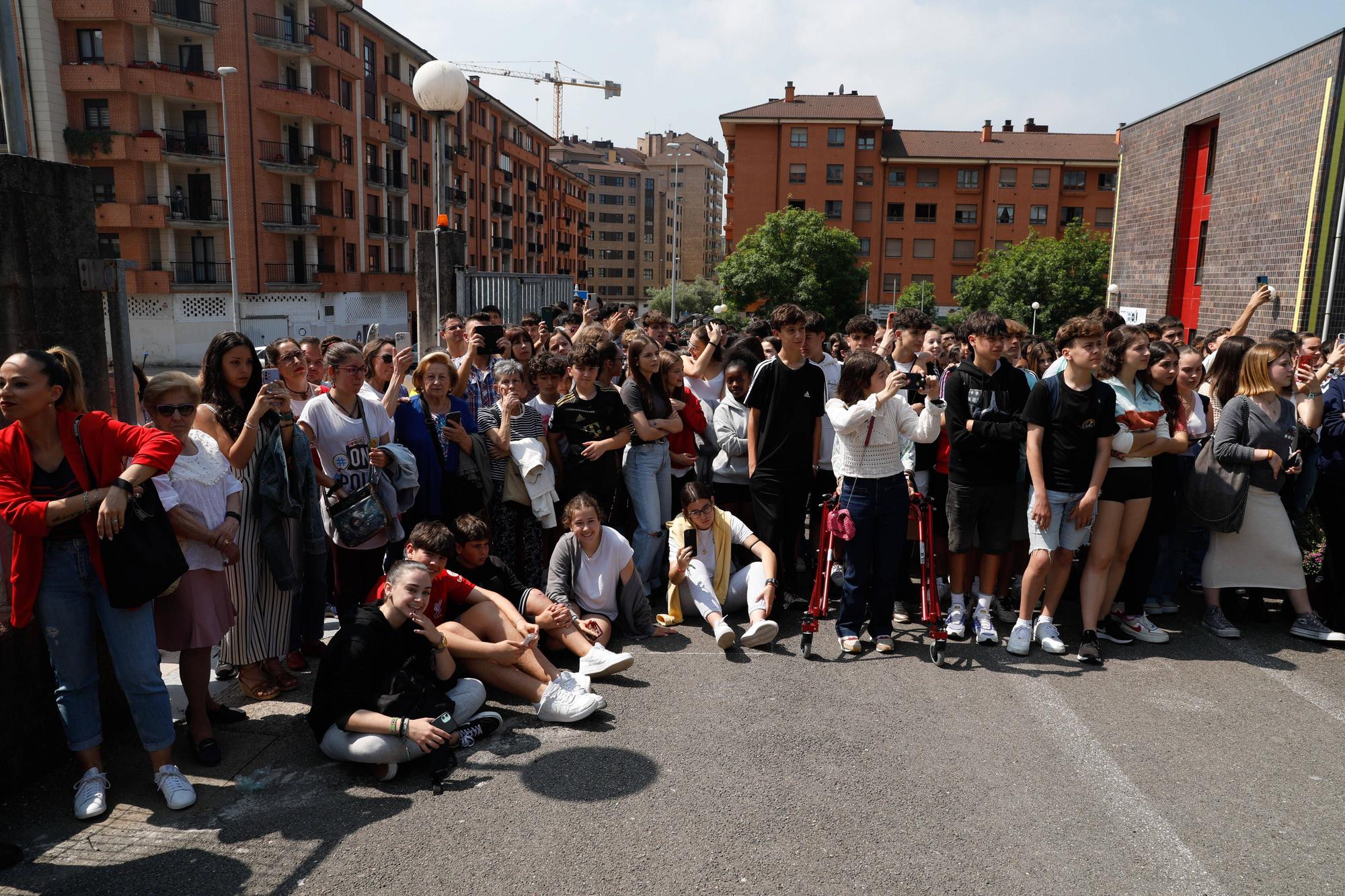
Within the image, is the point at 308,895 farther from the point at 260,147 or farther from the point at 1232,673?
the point at 260,147

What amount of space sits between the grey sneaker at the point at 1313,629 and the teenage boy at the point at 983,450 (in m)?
2.18

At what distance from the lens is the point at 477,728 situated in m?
4.72

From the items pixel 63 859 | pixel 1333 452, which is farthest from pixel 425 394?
pixel 1333 452

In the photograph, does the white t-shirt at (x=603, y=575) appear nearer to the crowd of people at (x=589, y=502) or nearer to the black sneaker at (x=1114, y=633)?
the crowd of people at (x=589, y=502)

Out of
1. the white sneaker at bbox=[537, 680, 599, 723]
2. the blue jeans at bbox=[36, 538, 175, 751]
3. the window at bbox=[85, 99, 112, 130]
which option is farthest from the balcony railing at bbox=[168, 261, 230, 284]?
the white sneaker at bbox=[537, 680, 599, 723]

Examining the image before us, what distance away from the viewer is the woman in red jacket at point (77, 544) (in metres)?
3.72

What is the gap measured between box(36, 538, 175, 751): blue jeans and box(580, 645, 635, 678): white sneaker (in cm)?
221

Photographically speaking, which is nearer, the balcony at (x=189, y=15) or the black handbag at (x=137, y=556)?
the black handbag at (x=137, y=556)

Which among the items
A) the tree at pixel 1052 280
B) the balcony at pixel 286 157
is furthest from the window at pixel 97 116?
the tree at pixel 1052 280

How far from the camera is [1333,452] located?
6445 mm

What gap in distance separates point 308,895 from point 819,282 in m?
55.5

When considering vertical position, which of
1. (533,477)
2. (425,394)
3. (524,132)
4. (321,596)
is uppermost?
(524,132)

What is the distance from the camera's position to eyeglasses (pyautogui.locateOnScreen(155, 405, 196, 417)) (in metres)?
4.38

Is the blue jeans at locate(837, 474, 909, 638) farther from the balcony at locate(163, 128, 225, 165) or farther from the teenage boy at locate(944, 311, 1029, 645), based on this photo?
the balcony at locate(163, 128, 225, 165)
